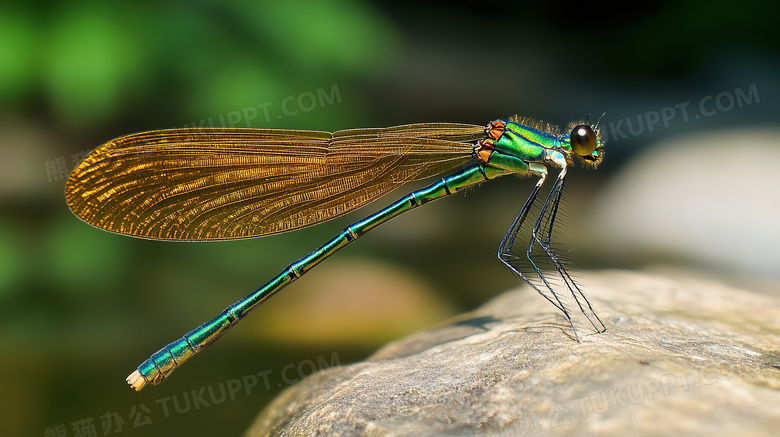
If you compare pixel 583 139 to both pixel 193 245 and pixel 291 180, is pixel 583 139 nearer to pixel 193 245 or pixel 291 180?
pixel 291 180

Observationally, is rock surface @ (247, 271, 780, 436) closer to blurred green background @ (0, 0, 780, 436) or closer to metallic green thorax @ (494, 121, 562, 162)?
metallic green thorax @ (494, 121, 562, 162)

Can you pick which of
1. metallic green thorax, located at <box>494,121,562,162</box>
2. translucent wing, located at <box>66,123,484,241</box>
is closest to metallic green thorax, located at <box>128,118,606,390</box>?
metallic green thorax, located at <box>494,121,562,162</box>

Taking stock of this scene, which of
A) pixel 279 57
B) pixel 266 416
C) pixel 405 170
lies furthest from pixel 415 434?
pixel 279 57

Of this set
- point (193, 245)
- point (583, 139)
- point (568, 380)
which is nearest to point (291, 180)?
point (583, 139)

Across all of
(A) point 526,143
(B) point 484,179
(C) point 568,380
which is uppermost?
(A) point 526,143

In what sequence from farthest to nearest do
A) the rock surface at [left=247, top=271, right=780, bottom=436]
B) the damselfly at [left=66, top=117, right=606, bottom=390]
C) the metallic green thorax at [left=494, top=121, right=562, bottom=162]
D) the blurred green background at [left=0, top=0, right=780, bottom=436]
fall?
the blurred green background at [left=0, top=0, right=780, bottom=436] → the metallic green thorax at [left=494, top=121, right=562, bottom=162] → the damselfly at [left=66, top=117, right=606, bottom=390] → the rock surface at [left=247, top=271, right=780, bottom=436]

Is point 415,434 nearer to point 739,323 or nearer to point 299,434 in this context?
point 299,434
